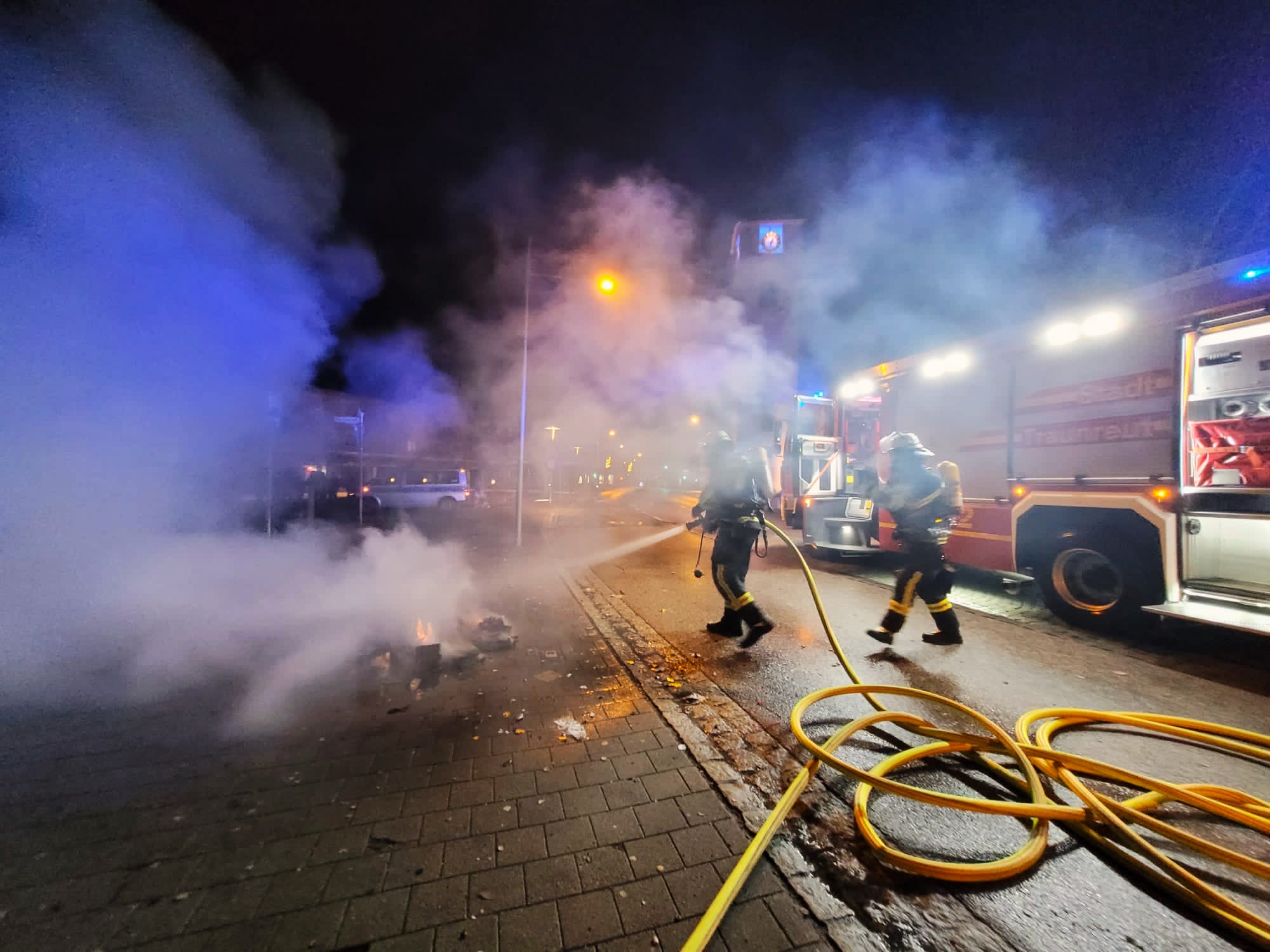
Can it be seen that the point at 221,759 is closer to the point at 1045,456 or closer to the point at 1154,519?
the point at 1154,519

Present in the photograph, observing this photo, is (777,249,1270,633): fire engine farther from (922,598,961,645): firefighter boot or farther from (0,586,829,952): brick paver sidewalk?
(0,586,829,952): brick paver sidewalk

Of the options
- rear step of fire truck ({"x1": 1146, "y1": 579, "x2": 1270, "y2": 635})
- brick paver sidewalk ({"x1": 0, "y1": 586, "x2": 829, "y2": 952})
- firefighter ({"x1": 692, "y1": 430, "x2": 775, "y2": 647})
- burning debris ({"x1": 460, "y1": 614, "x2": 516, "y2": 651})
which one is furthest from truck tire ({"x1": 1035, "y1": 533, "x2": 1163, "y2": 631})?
burning debris ({"x1": 460, "y1": 614, "x2": 516, "y2": 651})

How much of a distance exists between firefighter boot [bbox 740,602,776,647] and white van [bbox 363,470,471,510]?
13.0m

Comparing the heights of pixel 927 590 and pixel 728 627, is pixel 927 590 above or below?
above

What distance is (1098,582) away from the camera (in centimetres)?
473

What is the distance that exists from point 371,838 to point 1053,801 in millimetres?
2885

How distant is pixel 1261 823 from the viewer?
1950 millimetres

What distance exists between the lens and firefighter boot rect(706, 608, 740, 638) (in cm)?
441

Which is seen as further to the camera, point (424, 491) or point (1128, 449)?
point (424, 491)

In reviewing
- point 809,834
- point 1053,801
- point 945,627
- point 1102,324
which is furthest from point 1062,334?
point 809,834

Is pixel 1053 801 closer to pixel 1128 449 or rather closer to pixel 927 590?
pixel 927 590

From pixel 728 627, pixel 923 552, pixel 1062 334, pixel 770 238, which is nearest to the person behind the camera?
pixel 923 552

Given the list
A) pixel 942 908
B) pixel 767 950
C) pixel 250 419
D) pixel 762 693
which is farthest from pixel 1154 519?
pixel 250 419

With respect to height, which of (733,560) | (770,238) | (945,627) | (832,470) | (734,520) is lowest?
(945,627)
